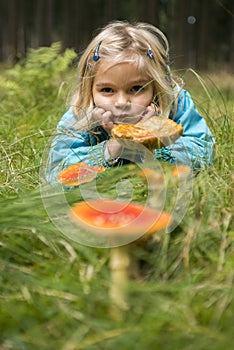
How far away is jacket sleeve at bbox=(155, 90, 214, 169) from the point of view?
1803 millimetres

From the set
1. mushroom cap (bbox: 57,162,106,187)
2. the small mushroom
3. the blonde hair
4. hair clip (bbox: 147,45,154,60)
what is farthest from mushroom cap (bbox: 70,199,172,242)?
hair clip (bbox: 147,45,154,60)

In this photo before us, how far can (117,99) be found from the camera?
7.12 feet

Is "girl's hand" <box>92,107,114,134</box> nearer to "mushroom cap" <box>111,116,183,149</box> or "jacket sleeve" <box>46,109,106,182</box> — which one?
"jacket sleeve" <box>46,109,106,182</box>

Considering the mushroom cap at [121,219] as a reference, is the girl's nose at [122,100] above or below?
below

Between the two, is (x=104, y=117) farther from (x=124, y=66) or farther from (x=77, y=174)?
(x=77, y=174)

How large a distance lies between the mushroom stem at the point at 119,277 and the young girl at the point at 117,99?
0.64 metres

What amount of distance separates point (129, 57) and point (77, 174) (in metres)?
0.62

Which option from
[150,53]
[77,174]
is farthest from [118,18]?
[77,174]

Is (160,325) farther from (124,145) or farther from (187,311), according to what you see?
(124,145)

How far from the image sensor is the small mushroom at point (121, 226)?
1239 mm

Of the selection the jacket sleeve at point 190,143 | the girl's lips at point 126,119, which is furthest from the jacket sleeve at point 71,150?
the jacket sleeve at point 190,143

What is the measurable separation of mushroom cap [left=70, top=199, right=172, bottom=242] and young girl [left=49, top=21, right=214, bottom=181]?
584 millimetres

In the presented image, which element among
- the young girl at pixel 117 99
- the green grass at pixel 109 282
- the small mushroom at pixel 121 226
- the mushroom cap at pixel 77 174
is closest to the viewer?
the green grass at pixel 109 282

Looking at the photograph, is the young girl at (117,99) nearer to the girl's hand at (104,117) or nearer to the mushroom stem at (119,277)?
the girl's hand at (104,117)
